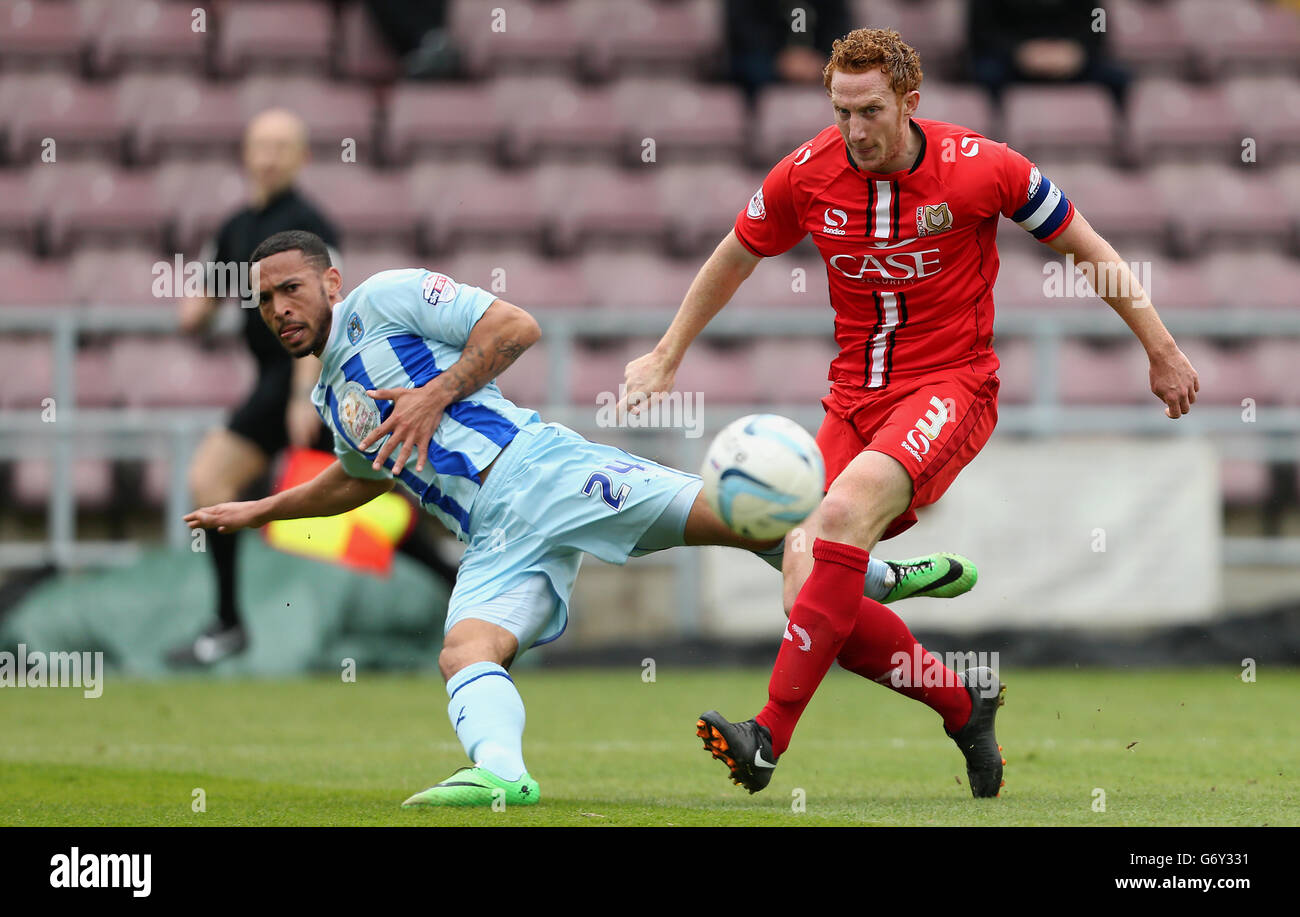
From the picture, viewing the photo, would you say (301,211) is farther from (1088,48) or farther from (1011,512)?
(1088,48)

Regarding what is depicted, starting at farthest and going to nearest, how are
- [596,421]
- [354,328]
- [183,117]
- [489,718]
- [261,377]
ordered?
[183,117]
[596,421]
[261,377]
[354,328]
[489,718]

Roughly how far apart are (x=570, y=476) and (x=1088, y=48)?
10151mm

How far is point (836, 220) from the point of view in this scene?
16.9 feet

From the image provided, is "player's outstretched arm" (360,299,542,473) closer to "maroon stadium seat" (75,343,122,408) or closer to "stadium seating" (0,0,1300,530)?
"stadium seating" (0,0,1300,530)

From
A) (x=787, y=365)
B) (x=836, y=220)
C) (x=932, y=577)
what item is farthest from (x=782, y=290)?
(x=836, y=220)

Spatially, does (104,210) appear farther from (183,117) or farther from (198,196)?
(183,117)

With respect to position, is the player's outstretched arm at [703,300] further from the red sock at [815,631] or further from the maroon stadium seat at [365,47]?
the maroon stadium seat at [365,47]

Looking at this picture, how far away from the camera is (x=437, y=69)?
14.5 meters

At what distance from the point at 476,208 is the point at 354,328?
770 centimetres

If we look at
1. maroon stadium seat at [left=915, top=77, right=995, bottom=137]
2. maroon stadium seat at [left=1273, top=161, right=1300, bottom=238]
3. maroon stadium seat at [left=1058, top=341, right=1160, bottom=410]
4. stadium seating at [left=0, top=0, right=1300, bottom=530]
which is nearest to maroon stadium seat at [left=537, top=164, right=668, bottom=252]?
stadium seating at [left=0, top=0, right=1300, bottom=530]

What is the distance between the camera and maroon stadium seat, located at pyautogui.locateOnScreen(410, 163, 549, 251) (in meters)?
12.7

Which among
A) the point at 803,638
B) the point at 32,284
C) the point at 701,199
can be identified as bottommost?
the point at 803,638
